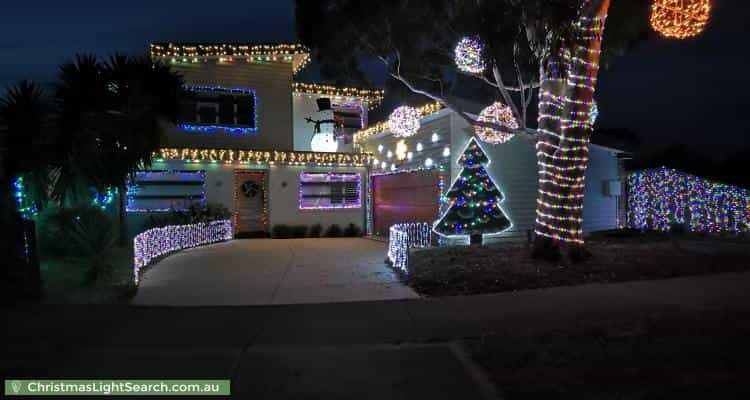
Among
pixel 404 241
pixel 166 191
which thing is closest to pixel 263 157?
pixel 166 191

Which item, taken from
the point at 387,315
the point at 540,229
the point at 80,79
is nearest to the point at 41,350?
the point at 387,315

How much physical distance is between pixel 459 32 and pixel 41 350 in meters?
9.33

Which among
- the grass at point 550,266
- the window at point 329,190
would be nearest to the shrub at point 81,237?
the grass at point 550,266

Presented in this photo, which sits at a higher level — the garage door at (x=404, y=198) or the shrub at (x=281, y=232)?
the garage door at (x=404, y=198)

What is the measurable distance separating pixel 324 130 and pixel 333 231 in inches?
165

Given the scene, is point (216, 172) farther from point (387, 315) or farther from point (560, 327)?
point (560, 327)

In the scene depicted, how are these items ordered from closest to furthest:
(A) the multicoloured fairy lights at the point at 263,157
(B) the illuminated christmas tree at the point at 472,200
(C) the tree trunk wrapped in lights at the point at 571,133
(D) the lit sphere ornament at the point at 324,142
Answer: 1. (C) the tree trunk wrapped in lights at the point at 571,133
2. (B) the illuminated christmas tree at the point at 472,200
3. (A) the multicoloured fairy lights at the point at 263,157
4. (D) the lit sphere ornament at the point at 324,142

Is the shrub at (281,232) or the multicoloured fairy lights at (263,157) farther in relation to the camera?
the shrub at (281,232)

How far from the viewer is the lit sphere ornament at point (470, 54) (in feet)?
34.2

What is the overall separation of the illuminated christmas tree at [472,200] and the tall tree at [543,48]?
193cm

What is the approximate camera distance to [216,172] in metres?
17.6

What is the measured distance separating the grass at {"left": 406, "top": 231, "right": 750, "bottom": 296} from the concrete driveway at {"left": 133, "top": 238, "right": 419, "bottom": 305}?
2.30 ft

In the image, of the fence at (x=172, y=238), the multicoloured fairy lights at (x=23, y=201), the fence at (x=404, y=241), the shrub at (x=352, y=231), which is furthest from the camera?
the shrub at (x=352, y=231)

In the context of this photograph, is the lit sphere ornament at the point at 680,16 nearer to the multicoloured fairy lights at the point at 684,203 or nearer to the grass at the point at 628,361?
the grass at the point at 628,361
